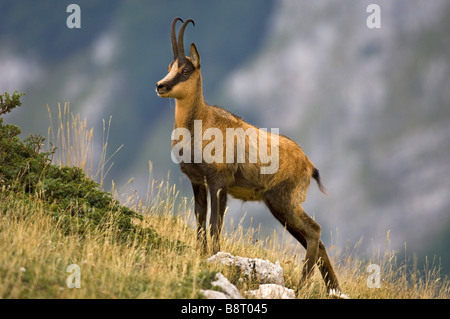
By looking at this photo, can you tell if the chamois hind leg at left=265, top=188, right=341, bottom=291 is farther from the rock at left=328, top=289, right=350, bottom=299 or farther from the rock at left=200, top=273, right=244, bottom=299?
the rock at left=200, top=273, right=244, bottom=299

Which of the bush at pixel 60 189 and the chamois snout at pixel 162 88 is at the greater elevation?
the chamois snout at pixel 162 88

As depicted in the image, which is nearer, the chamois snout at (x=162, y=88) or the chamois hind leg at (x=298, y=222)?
the chamois snout at (x=162, y=88)

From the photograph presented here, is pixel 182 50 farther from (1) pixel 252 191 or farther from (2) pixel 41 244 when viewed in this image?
(2) pixel 41 244

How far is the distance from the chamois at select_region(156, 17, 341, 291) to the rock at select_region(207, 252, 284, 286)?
18.1 inches

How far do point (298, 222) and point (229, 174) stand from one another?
1463mm

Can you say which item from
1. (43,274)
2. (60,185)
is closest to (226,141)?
(60,185)

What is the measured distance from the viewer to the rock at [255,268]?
24.5ft

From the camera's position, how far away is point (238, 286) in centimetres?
718

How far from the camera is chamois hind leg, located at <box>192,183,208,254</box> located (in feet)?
26.9

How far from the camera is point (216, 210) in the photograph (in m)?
7.80

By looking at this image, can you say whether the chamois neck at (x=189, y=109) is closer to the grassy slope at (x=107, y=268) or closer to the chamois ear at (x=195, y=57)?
the chamois ear at (x=195, y=57)

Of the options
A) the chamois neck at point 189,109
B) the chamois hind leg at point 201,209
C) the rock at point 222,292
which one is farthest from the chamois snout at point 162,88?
the rock at point 222,292

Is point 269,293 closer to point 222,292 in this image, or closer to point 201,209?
point 222,292
